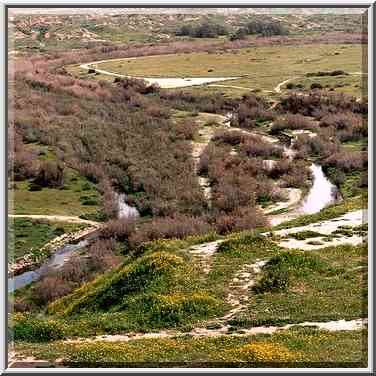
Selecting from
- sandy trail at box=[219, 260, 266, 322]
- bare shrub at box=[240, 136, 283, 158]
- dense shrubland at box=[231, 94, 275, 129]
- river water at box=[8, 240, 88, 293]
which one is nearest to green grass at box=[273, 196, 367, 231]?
sandy trail at box=[219, 260, 266, 322]

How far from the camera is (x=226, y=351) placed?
17.0 m

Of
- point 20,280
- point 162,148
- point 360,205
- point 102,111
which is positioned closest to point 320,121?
point 162,148

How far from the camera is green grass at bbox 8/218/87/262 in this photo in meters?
33.8

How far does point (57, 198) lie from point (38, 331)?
76.5 feet

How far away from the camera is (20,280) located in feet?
102

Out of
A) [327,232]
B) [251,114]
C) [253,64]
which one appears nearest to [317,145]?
[251,114]

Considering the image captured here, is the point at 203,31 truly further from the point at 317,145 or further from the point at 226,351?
the point at 226,351

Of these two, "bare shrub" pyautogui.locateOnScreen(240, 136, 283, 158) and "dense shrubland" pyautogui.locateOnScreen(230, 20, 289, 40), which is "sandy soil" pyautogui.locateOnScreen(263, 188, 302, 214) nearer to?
"bare shrub" pyautogui.locateOnScreen(240, 136, 283, 158)

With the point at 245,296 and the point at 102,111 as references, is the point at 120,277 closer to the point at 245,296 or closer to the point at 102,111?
the point at 245,296

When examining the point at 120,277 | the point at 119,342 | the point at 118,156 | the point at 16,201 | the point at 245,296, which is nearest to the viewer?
the point at 119,342

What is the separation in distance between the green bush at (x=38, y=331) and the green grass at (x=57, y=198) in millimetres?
19227

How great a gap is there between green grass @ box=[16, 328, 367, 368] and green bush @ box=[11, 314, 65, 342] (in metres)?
0.91

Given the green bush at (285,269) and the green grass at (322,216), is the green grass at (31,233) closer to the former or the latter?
the green grass at (322,216)

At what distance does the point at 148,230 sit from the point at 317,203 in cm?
1151
